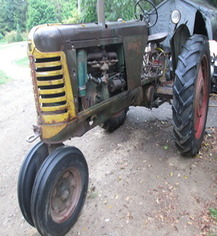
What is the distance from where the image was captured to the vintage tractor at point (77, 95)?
2.15 m

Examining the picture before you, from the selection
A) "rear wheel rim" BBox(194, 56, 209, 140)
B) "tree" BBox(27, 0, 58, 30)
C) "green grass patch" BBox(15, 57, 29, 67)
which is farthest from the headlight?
"tree" BBox(27, 0, 58, 30)

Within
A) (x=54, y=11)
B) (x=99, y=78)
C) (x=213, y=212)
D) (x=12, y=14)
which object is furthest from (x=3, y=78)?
(x=12, y=14)

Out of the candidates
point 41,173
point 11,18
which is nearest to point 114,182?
point 41,173

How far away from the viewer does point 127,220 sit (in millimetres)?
2555

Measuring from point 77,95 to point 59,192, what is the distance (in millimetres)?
881

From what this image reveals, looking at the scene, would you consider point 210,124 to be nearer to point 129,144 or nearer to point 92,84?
point 129,144

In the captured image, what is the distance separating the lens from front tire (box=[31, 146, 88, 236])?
2125 mm

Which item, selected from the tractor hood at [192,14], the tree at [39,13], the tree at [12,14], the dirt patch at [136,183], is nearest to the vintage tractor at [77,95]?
the dirt patch at [136,183]

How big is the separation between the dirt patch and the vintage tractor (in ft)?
0.88

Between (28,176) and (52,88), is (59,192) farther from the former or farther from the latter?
(52,88)

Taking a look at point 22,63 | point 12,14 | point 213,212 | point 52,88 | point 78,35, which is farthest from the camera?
point 12,14

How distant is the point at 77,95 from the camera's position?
242 centimetres

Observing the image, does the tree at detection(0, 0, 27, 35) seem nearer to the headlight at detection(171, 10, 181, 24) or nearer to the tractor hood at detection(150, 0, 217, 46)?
the tractor hood at detection(150, 0, 217, 46)

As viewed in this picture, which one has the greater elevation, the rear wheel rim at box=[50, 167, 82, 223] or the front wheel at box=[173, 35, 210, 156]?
the front wheel at box=[173, 35, 210, 156]
